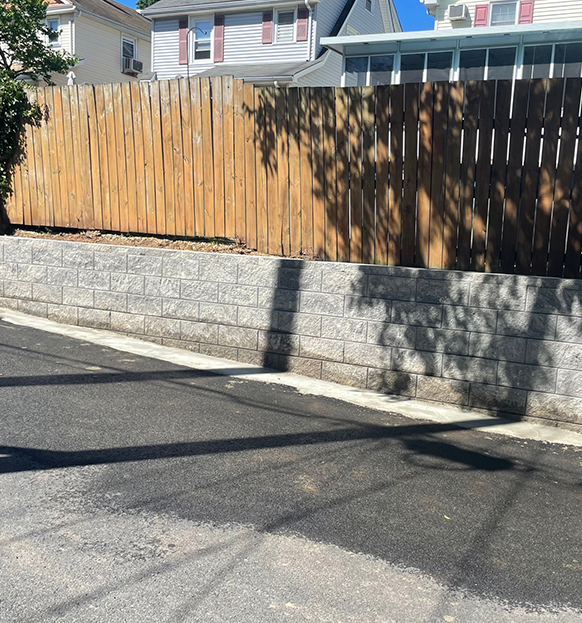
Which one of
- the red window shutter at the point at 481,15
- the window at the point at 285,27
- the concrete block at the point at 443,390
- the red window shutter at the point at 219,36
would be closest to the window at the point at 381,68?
the red window shutter at the point at 481,15

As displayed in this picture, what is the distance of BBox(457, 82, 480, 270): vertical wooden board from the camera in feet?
19.0

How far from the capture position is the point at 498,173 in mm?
5758

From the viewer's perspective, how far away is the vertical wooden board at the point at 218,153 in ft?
23.2

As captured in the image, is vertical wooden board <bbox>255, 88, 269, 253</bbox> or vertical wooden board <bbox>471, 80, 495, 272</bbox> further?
vertical wooden board <bbox>255, 88, 269, 253</bbox>

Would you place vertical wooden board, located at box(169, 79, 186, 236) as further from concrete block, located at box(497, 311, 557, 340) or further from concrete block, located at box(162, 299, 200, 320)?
concrete block, located at box(497, 311, 557, 340)

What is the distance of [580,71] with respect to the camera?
1692cm

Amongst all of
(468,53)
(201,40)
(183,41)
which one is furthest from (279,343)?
(183,41)

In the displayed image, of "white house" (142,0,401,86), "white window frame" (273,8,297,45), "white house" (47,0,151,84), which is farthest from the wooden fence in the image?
"white house" (47,0,151,84)

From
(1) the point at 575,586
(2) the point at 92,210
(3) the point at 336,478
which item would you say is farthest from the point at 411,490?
(2) the point at 92,210

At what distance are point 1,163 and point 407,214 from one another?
5628 millimetres

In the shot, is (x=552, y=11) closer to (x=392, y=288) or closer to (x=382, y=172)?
(x=382, y=172)

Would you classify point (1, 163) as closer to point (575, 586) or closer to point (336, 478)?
point (336, 478)

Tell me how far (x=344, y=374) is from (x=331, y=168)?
80.9 inches

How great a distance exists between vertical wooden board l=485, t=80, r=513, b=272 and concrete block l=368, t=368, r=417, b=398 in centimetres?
123
